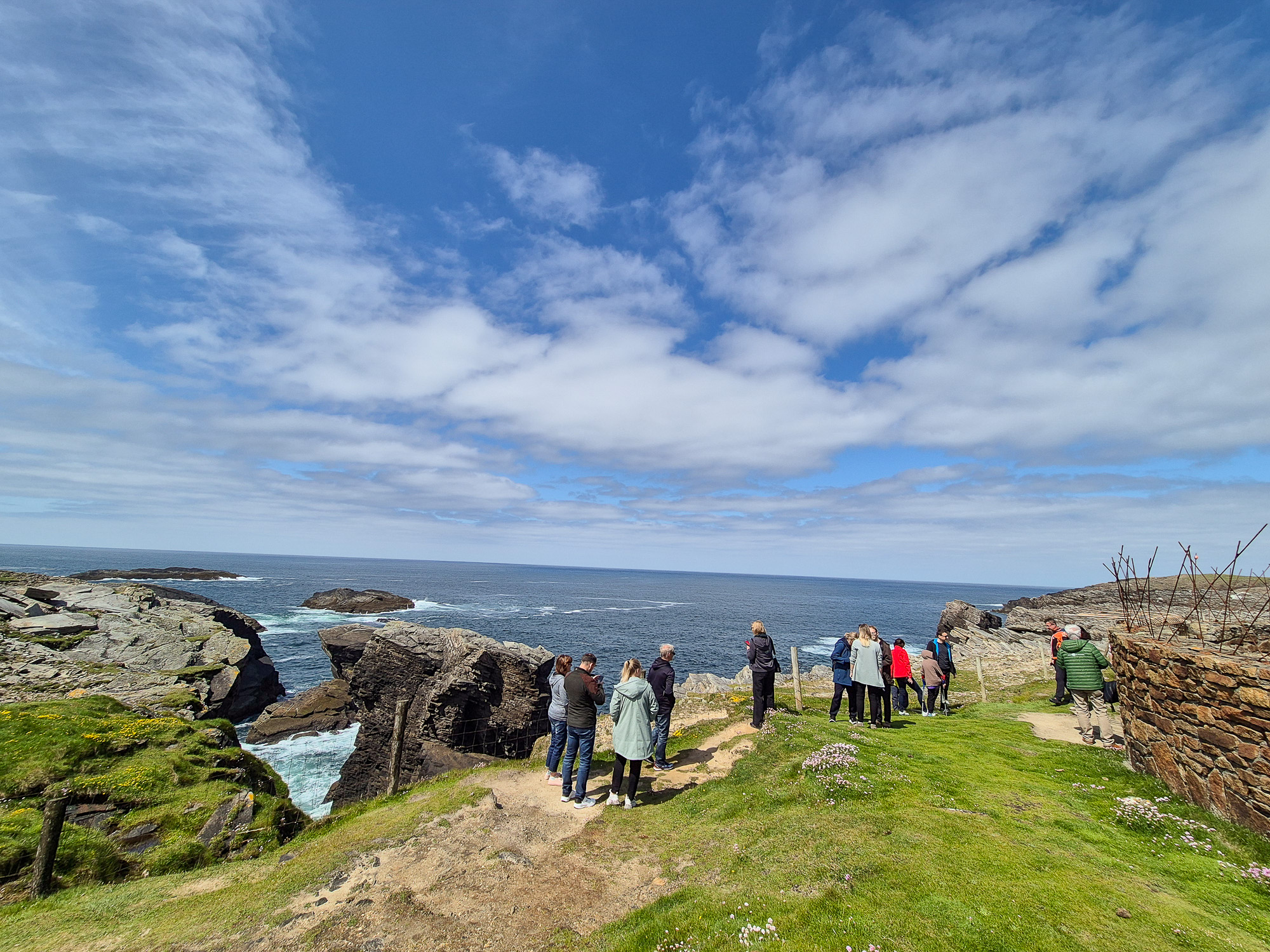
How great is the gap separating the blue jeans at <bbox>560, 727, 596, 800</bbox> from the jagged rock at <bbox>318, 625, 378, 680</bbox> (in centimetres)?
3578

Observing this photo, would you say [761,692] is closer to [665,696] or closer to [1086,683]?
[665,696]

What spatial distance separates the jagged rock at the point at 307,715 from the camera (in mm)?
34688

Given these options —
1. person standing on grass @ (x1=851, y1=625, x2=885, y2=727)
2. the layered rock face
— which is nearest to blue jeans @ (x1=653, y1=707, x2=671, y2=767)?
person standing on grass @ (x1=851, y1=625, x2=885, y2=727)

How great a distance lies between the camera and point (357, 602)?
106 metres

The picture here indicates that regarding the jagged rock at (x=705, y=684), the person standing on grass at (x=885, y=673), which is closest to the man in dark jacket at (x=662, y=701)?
the person standing on grass at (x=885, y=673)

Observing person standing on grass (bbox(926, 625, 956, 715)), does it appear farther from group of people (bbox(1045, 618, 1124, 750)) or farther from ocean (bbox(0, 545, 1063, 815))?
ocean (bbox(0, 545, 1063, 815))

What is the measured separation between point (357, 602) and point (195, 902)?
361 ft

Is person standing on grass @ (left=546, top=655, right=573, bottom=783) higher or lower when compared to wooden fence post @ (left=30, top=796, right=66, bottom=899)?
higher

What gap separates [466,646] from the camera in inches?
1156

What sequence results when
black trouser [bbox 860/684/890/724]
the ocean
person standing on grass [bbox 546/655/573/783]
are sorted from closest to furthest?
1. person standing on grass [bbox 546/655/573/783]
2. black trouser [bbox 860/684/890/724]
3. the ocean

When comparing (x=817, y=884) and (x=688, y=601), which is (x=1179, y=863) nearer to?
(x=817, y=884)

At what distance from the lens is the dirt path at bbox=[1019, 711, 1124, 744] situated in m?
15.0

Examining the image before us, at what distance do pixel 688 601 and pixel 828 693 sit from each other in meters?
127

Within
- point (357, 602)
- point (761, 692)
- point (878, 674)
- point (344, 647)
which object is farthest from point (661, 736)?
point (357, 602)
